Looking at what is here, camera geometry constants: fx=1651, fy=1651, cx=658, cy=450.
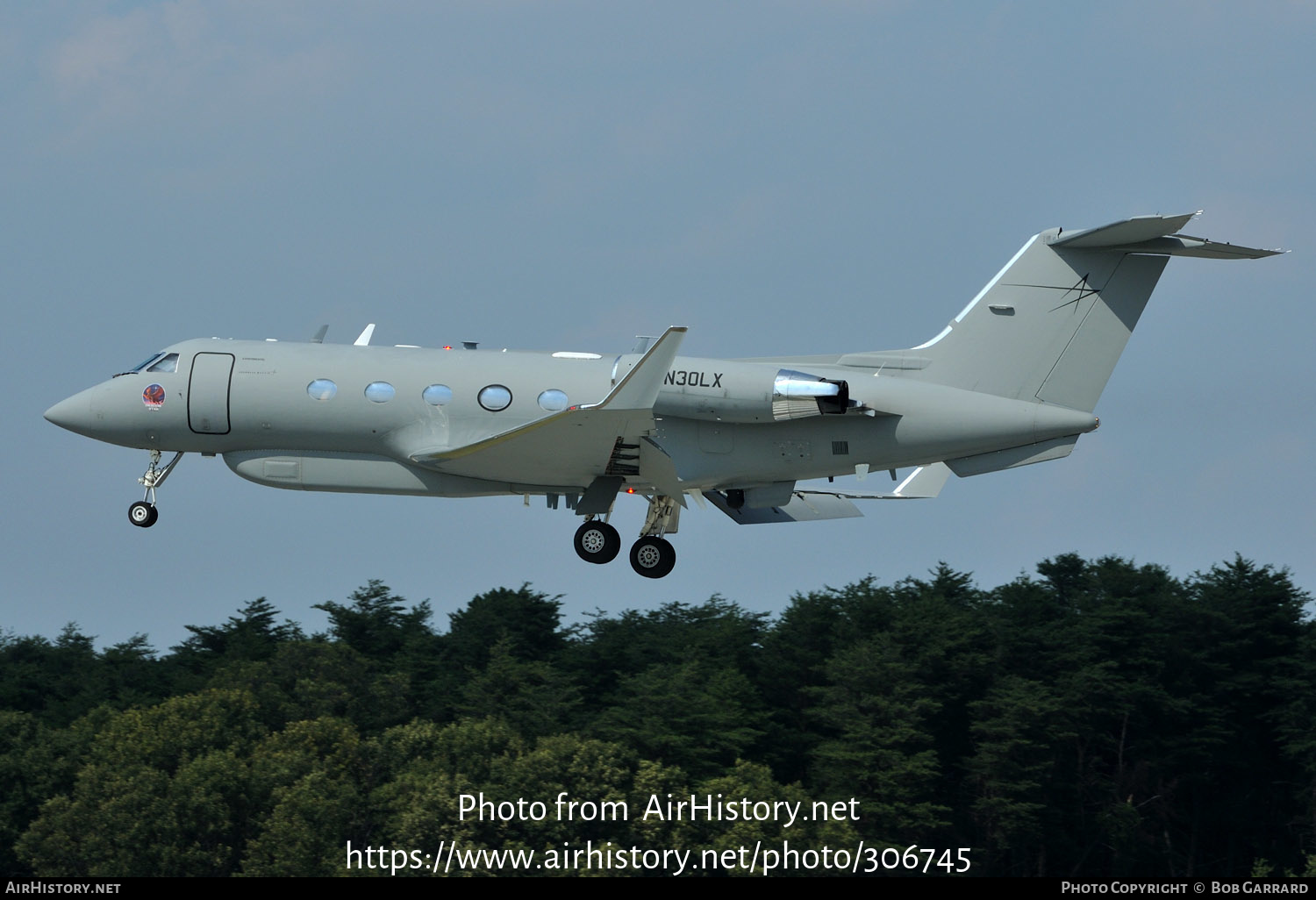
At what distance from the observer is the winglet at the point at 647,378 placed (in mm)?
23938

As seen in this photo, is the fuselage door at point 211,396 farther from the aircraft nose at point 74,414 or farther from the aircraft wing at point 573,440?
the aircraft wing at point 573,440

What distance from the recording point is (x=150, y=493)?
29.4m

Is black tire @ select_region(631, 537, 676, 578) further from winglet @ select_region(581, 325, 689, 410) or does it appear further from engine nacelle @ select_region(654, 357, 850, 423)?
winglet @ select_region(581, 325, 689, 410)

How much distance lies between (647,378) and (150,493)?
10.2 m

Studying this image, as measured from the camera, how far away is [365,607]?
8725 centimetres

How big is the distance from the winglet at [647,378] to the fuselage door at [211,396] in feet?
22.5

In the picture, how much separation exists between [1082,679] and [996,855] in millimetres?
8898

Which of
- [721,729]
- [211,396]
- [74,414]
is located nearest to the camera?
[211,396]

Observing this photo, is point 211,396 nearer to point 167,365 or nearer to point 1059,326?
point 167,365

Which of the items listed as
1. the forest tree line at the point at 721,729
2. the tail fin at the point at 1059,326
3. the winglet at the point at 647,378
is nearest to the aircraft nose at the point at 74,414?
the winglet at the point at 647,378

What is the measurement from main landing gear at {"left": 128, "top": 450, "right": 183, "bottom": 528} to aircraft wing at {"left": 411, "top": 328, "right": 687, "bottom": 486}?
496cm

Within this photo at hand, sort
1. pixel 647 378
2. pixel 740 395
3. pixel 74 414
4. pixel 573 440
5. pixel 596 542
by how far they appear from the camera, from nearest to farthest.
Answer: pixel 647 378 < pixel 573 440 < pixel 740 395 < pixel 596 542 < pixel 74 414

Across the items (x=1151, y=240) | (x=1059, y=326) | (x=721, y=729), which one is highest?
(x=1151, y=240)

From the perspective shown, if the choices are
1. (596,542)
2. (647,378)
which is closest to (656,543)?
(596,542)
